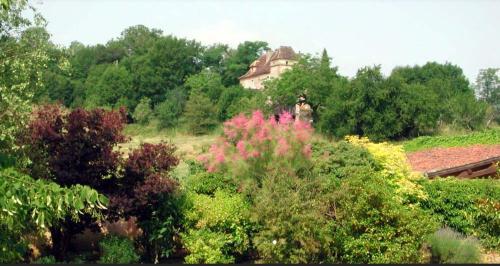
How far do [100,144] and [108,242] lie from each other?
7.60ft

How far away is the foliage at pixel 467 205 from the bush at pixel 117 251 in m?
7.52

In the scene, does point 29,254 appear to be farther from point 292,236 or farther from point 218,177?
point 292,236

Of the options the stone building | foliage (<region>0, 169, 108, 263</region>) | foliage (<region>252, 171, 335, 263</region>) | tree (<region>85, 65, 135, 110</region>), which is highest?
the stone building

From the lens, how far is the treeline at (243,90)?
42.4 metres

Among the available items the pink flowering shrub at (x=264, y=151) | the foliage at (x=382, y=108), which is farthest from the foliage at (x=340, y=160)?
the foliage at (x=382, y=108)

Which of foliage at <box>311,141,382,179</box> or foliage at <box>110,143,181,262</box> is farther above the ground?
foliage at <box>311,141,382,179</box>

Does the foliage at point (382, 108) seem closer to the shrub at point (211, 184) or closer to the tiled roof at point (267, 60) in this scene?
the shrub at point (211, 184)

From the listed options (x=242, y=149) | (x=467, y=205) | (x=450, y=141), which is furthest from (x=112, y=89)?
(x=467, y=205)

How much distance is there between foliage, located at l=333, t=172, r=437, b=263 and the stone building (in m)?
63.5

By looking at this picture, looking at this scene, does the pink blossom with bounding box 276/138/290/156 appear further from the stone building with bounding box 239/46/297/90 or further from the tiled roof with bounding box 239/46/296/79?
the tiled roof with bounding box 239/46/296/79

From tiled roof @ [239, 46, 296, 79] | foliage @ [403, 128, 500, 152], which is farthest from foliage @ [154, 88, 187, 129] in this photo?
foliage @ [403, 128, 500, 152]

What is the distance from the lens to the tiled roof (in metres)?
78.9

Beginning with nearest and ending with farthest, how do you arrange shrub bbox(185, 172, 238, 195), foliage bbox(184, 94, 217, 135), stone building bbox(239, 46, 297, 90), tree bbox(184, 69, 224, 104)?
shrub bbox(185, 172, 238, 195)
foliage bbox(184, 94, 217, 135)
tree bbox(184, 69, 224, 104)
stone building bbox(239, 46, 297, 90)

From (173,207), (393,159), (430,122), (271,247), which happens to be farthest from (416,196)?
(430,122)
